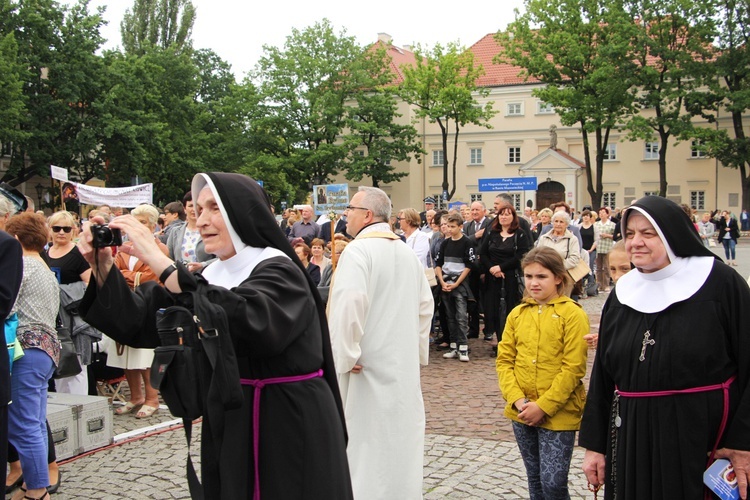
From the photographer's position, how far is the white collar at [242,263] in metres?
2.90

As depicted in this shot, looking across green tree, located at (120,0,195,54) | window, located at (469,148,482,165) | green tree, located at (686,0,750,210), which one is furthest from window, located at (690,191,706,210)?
green tree, located at (120,0,195,54)

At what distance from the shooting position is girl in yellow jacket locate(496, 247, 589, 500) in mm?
4082

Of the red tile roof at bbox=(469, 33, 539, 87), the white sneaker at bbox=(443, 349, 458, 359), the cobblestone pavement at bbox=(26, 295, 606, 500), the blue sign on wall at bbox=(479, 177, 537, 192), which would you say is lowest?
the white sneaker at bbox=(443, 349, 458, 359)

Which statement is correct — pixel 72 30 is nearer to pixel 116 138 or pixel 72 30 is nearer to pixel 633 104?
pixel 116 138

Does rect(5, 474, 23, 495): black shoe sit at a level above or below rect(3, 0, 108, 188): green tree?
below

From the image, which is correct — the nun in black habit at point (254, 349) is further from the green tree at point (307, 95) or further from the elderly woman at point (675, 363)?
the green tree at point (307, 95)

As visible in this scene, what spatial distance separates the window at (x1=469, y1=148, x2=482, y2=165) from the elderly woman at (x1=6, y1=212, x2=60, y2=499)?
5554 centimetres

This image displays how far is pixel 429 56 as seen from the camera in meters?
51.2

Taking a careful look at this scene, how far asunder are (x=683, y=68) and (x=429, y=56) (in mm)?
16425

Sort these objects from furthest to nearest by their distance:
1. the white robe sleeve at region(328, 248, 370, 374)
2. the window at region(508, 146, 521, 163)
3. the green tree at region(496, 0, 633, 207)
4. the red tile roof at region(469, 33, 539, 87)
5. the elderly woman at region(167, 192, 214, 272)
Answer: the red tile roof at region(469, 33, 539, 87), the window at region(508, 146, 521, 163), the green tree at region(496, 0, 633, 207), the elderly woman at region(167, 192, 214, 272), the white robe sleeve at region(328, 248, 370, 374)

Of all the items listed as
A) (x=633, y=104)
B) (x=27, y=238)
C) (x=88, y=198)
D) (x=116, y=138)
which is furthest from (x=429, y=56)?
(x=27, y=238)

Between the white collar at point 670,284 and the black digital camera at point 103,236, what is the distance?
2258mm

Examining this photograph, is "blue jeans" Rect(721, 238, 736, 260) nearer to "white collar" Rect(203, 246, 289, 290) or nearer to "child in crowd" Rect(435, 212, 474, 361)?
"child in crowd" Rect(435, 212, 474, 361)

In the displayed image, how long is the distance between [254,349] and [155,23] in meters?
55.5
